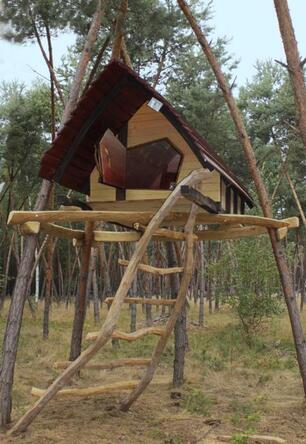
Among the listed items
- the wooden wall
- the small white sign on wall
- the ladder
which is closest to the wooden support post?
the ladder

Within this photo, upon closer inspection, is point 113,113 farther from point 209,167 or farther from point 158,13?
point 158,13

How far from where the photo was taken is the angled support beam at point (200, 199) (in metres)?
6.02

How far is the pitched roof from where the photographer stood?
662cm

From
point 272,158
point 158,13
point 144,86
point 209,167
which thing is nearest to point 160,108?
point 144,86

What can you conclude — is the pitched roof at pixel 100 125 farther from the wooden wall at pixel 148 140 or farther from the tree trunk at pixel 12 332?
the tree trunk at pixel 12 332

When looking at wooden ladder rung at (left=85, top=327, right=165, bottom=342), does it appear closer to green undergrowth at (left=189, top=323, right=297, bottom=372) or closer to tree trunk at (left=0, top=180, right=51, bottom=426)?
tree trunk at (left=0, top=180, right=51, bottom=426)

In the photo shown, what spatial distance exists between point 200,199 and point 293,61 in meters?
2.19

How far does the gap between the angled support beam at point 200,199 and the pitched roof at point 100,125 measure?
40 cm

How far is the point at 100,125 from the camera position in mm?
7047

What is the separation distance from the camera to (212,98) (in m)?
17.2

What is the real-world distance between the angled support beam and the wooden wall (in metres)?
0.17

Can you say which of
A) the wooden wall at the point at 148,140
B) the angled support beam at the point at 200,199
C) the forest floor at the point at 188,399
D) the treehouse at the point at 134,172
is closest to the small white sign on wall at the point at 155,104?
the treehouse at the point at 134,172

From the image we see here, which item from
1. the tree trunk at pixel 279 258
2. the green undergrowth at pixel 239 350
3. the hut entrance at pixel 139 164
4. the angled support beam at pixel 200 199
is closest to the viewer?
the angled support beam at pixel 200 199

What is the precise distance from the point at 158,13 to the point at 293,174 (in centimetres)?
1011
